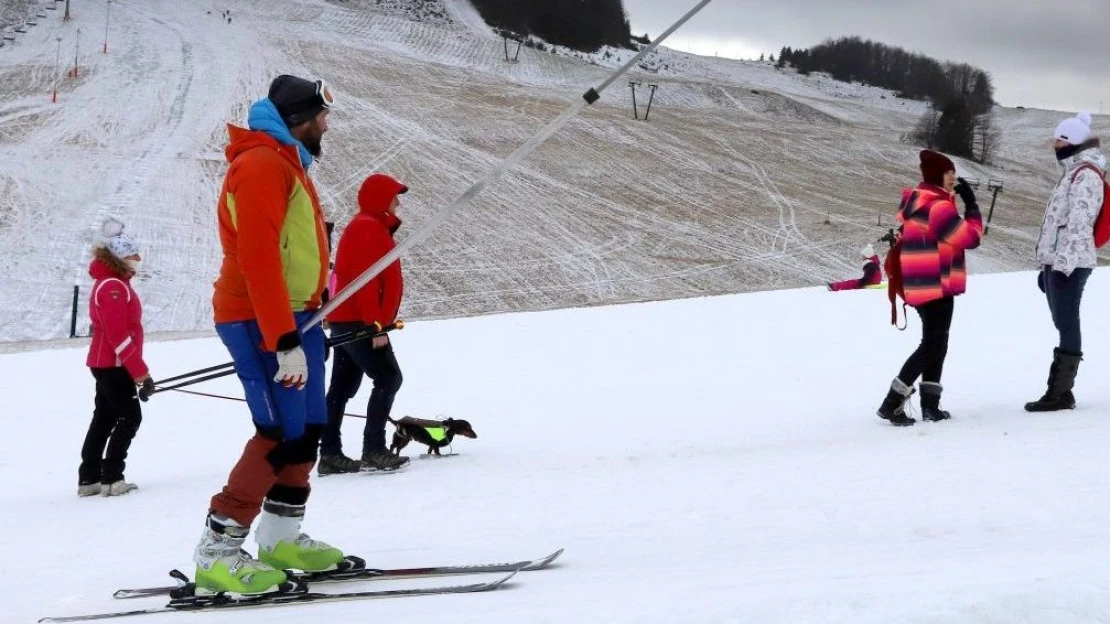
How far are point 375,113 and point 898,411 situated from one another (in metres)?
40.0

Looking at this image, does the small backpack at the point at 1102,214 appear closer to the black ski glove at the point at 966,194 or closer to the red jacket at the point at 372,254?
the black ski glove at the point at 966,194

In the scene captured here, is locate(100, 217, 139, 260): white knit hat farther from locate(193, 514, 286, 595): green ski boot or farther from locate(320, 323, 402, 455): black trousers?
locate(193, 514, 286, 595): green ski boot

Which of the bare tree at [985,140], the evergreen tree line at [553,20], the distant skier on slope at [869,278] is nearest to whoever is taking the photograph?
the distant skier on slope at [869,278]

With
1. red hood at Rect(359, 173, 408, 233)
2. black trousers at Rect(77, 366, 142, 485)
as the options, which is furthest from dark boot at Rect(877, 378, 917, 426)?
black trousers at Rect(77, 366, 142, 485)

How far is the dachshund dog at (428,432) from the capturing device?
24.2 ft

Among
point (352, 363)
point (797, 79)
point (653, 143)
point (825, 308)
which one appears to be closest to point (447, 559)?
point (352, 363)

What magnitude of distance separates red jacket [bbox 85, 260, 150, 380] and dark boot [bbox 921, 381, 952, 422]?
188 inches

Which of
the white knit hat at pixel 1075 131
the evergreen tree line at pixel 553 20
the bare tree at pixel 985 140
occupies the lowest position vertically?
the white knit hat at pixel 1075 131

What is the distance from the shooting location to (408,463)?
720 cm

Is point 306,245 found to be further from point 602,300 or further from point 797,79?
point 797,79

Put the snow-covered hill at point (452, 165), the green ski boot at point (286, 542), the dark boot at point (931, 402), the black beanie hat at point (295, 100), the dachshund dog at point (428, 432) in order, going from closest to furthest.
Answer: the black beanie hat at point (295, 100), the green ski boot at point (286, 542), the dark boot at point (931, 402), the dachshund dog at point (428, 432), the snow-covered hill at point (452, 165)

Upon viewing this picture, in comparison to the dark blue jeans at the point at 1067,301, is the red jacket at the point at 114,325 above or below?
below

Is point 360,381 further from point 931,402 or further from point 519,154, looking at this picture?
point 931,402

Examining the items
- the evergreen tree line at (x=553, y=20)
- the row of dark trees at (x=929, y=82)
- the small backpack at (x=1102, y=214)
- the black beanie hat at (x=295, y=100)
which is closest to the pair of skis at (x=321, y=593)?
the black beanie hat at (x=295, y=100)
